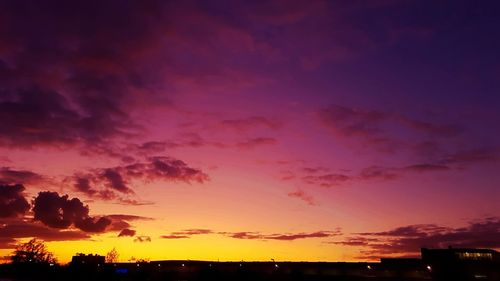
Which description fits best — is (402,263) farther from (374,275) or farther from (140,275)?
(140,275)

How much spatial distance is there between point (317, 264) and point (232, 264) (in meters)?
33.0

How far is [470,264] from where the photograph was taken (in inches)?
4862

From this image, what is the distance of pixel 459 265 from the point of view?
122188mm

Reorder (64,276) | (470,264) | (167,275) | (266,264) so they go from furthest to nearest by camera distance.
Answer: (64,276) → (167,275) → (266,264) → (470,264)

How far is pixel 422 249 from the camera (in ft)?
421

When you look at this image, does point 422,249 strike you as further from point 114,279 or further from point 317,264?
point 114,279

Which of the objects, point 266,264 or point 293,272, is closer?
point 293,272

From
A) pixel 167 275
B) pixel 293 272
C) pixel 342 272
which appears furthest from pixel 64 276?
pixel 342 272

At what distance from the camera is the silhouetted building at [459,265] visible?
121 meters

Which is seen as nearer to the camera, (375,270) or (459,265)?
(459,265)

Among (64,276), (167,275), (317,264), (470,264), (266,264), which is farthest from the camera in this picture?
(64,276)

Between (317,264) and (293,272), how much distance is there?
287 inches

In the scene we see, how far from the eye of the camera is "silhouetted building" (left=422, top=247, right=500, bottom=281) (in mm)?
121250

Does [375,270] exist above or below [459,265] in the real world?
below
